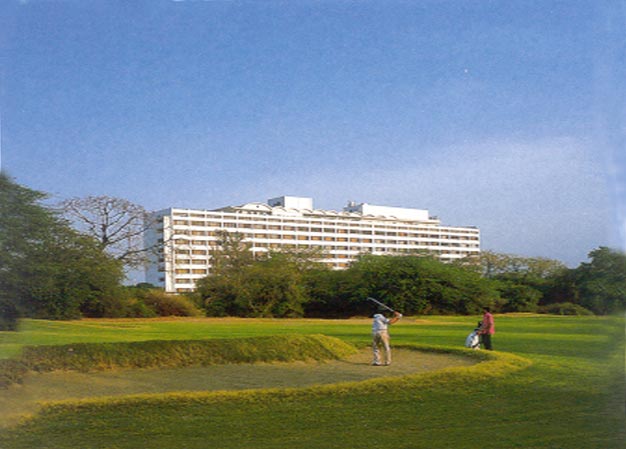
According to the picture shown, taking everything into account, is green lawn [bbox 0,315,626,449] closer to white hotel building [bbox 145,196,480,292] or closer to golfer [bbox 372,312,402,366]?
golfer [bbox 372,312,402,366]

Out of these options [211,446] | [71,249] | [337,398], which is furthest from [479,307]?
[211,446]

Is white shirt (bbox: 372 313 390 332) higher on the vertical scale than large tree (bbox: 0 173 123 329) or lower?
lower

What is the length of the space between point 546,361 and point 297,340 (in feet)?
15.6

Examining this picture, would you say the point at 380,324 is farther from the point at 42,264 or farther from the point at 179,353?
the point at 42,264

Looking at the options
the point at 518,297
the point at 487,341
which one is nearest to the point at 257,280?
the point at 518,297

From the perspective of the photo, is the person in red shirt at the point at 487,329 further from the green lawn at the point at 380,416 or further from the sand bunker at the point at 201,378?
the green lawn at the point at 380,416

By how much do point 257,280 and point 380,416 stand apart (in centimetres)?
2913

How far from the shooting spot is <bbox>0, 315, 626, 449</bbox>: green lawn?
6.31 m

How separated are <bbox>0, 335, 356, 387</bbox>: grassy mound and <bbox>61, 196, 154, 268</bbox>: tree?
354 inches

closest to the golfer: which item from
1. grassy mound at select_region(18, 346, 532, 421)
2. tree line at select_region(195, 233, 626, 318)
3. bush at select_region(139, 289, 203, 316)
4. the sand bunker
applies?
the sand bunker

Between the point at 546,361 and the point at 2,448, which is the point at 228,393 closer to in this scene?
the point at 2,448

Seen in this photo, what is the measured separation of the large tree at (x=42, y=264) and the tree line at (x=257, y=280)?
6 centimetres

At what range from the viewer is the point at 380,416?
7609 millimetres

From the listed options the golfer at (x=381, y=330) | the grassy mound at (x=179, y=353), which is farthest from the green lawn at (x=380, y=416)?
the grassy mound at (x=179, y=353)
